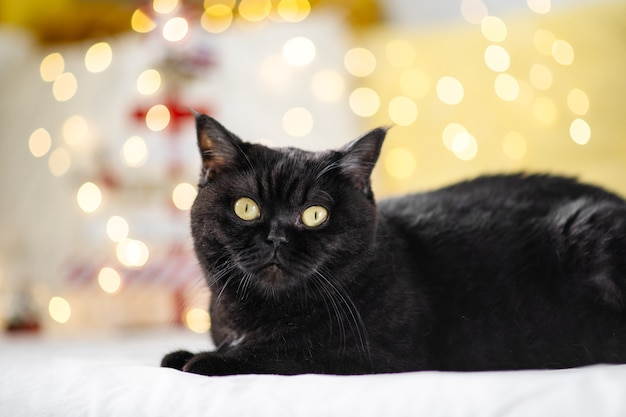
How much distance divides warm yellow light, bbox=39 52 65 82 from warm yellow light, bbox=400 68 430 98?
143cm

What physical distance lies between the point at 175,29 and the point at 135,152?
0.48 meters

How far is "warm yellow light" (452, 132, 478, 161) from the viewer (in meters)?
2.27

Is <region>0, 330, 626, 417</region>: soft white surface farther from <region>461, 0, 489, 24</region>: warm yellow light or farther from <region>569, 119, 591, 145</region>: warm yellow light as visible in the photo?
<region>461, 0, 489, 24</region>: warm yellow light

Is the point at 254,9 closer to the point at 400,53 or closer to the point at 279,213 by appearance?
the point at 400,53

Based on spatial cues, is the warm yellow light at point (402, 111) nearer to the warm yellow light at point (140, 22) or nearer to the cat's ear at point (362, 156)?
the warm yellow light at point (140, 22)

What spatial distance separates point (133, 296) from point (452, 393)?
1.75 metres

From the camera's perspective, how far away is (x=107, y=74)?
2727mm

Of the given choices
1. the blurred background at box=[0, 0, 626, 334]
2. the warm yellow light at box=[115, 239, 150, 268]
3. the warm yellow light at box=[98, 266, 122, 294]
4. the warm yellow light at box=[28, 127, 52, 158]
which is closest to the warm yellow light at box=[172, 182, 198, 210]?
the blurred background at box=[0, 0, 626, 334]

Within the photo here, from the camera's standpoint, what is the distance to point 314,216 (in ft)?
3.39

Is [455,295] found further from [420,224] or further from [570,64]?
[570,64]

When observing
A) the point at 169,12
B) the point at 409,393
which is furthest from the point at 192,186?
the point at 409,393

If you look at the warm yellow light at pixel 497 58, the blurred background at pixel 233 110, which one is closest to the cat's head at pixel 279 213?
the blurred background at pixel 233 110

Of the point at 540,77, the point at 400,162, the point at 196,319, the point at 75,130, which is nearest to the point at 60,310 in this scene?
the point at 196,319

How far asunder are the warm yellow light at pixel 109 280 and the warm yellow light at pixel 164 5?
103 cm
